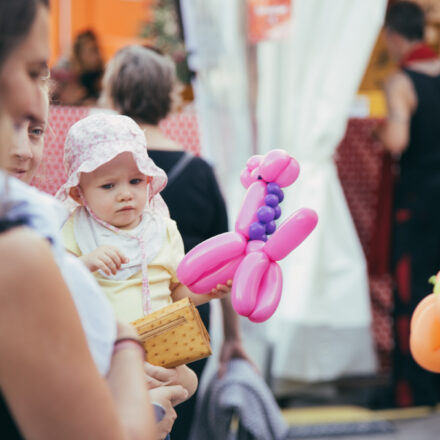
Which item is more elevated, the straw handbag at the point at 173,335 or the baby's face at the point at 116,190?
the baby's face at the point at 116,190

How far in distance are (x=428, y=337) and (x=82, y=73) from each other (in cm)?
344

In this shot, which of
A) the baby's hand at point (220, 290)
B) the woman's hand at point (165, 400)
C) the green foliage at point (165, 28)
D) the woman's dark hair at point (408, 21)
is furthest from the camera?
the green foliage at point (165, 28)

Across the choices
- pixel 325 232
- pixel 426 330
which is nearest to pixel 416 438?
pixel 325 232

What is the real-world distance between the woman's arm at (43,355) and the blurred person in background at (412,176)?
2.93 meters

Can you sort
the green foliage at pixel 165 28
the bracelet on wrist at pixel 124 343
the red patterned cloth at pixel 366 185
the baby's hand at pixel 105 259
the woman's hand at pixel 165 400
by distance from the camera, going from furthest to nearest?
the green foliage at pixel 165 28 < the red patterned cloth at pixel 366 185 < the baby's hand at pixel 105 259 < the woman's hand at pixel 165 400 < the bracelet on wrist at pixel 124 343

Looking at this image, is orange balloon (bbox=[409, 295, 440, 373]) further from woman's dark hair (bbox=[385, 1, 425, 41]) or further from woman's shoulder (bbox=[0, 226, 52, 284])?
woman's dark hair (bbox=[385, 1, 425, 41])

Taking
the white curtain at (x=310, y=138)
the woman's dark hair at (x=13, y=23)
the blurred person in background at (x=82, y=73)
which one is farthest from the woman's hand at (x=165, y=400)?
the blurred person in background at (x=82, y=73)

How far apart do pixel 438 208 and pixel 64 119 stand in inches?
75.2

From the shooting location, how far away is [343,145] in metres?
4.13

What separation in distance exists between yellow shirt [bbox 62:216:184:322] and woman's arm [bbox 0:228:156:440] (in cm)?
55

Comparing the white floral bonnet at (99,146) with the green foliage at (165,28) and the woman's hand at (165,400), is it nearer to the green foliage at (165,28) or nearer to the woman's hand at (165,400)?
the woman's hand at (165,400)

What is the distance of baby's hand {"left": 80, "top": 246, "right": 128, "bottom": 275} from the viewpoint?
4.68 feet

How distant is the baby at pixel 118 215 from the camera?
4.87 ft

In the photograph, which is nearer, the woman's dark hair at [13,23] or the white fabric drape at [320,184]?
the woman's dark hair at [13,23]
